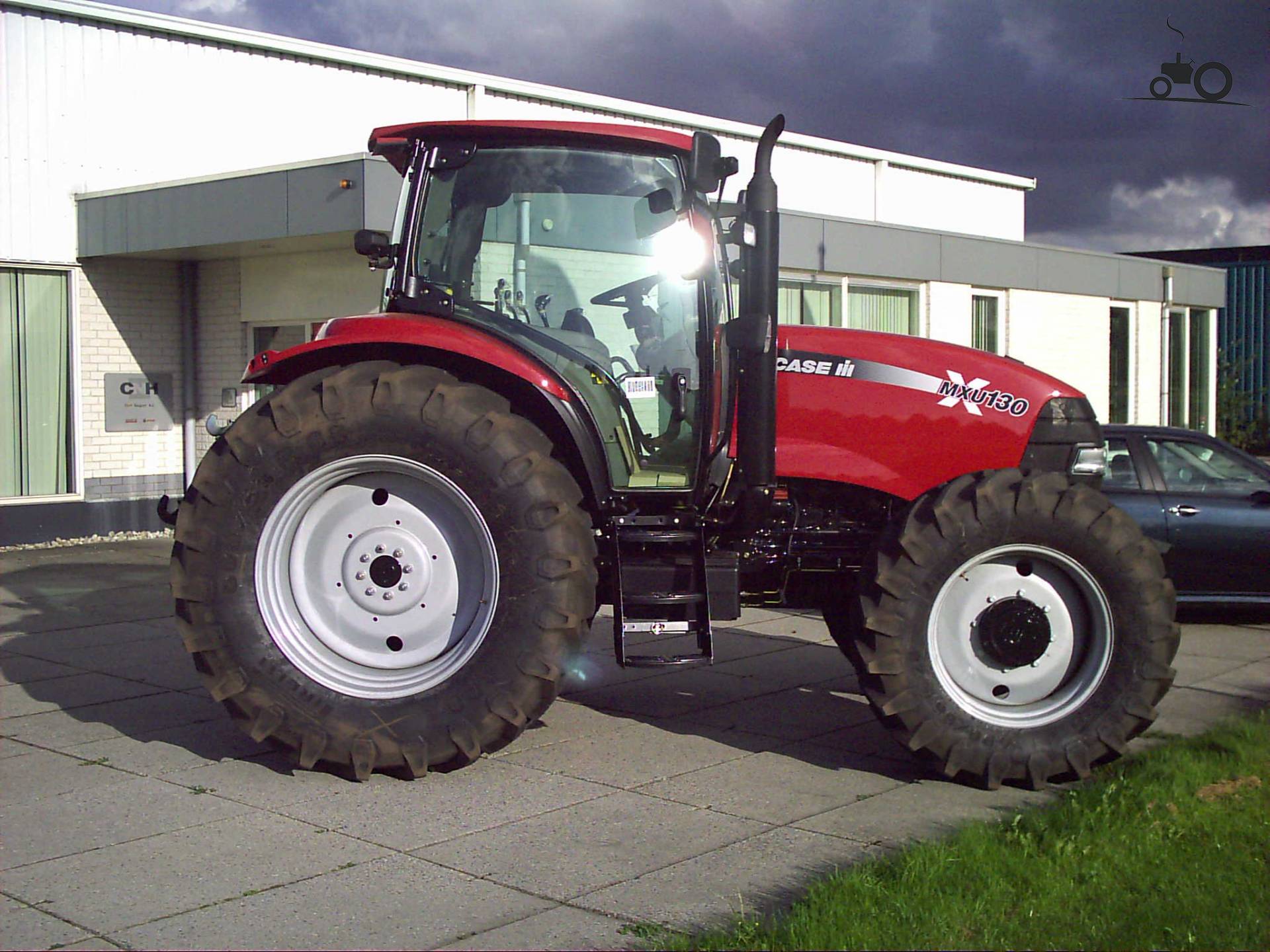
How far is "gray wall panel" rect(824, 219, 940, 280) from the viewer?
17406 millimetres

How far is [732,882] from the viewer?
15.0 feet

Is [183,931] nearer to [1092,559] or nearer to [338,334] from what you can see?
[338,334]

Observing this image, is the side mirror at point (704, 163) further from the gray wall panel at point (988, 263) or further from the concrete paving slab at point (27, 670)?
the gray wall panel at point (988, 263)

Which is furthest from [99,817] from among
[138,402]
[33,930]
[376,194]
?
[138,402]

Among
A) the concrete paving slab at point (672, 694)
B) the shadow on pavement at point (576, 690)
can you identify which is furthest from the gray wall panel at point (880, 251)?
the concrete paving slab at point (672, 694)

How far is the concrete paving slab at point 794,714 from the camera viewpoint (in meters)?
6.82

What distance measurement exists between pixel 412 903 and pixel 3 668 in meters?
5.10

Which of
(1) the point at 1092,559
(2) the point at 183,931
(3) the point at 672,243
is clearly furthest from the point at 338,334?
(1) the point at 1092,559

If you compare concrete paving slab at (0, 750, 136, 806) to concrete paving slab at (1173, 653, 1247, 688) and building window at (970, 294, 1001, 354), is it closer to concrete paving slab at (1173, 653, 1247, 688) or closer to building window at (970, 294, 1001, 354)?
concrete paving slab at (1173, 653, 1247, 688)

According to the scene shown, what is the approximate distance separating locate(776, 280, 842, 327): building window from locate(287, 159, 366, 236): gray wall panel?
5938mm

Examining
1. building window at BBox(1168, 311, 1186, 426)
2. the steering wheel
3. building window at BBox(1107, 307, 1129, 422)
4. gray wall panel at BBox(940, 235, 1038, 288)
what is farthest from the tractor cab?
building window at BBox(1168, 311, 1186, 426)

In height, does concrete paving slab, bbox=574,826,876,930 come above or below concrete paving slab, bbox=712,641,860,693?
below

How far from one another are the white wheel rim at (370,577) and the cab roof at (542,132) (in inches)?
58.8

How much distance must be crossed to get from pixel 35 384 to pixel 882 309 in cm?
1071
